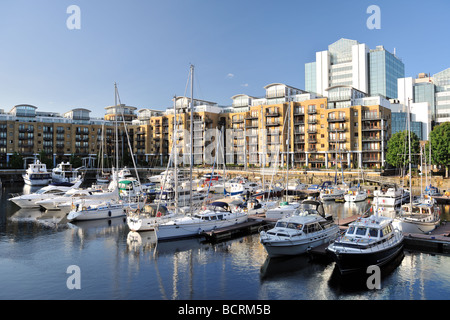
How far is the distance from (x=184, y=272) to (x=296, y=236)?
26.7 ft

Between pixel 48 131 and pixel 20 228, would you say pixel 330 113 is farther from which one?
pixel 48 131

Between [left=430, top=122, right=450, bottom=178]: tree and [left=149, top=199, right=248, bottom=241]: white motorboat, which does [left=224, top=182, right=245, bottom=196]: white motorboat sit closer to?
[left=149, top=199, right=248, bottom=241]: white motorboat

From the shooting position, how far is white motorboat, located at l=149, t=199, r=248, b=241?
28422mm

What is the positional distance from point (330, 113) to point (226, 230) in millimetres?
61201

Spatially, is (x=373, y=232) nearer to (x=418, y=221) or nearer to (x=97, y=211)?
(x=418, y=221)

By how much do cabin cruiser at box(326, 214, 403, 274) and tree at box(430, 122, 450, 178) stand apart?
4814cm

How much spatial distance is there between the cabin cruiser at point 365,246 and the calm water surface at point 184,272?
3.21 feet

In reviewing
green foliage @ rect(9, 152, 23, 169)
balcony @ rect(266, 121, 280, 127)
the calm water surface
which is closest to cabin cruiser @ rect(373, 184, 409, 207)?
the calm water surface

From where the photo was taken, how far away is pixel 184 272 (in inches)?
841

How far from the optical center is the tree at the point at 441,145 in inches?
2470

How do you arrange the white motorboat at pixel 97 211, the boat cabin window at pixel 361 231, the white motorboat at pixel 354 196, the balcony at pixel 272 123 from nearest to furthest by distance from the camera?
the boat cabin window at pixel 361 231 → the white motorboat at pixel 97 211 → the white motorboat at pixel 354 196 → the balcony at pixel 272 123

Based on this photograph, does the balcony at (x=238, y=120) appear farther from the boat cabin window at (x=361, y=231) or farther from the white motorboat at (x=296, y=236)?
the boat cabin window at (x=361, y=231)

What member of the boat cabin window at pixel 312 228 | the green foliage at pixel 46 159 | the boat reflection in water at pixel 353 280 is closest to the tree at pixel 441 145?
the boat cabin window at pixel 312 228
